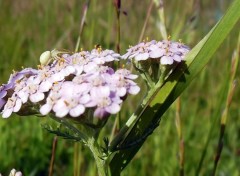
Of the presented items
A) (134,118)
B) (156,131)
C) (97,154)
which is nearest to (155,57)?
(134,118)

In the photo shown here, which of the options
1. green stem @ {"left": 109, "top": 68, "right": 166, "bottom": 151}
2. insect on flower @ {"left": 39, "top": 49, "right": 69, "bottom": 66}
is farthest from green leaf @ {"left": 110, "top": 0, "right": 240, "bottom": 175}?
insect on flower @ {"left": 39, "top": 49, "right": 69, "bottom": 66}

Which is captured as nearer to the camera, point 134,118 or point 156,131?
point 134,118

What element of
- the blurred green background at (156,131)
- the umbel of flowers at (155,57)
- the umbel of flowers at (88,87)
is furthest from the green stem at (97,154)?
the blurred green background at (156,131)

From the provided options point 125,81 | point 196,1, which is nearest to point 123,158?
point 125,81

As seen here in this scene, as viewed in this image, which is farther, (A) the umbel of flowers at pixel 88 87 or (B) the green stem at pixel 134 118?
(B) the green stem at pixel 134 118

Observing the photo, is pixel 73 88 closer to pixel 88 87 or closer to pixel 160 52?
pixel 88 87

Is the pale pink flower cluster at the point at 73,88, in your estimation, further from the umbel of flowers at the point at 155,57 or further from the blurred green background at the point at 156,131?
the blurred green background at the point at 156,131

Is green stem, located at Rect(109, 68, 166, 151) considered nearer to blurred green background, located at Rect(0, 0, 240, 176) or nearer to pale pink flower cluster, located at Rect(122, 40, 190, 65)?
pale pink flower cluster, located at Rect(122, 40, 190, 65)

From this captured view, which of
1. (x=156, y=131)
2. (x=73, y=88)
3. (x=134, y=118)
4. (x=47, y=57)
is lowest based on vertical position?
(x=156, y=131)
